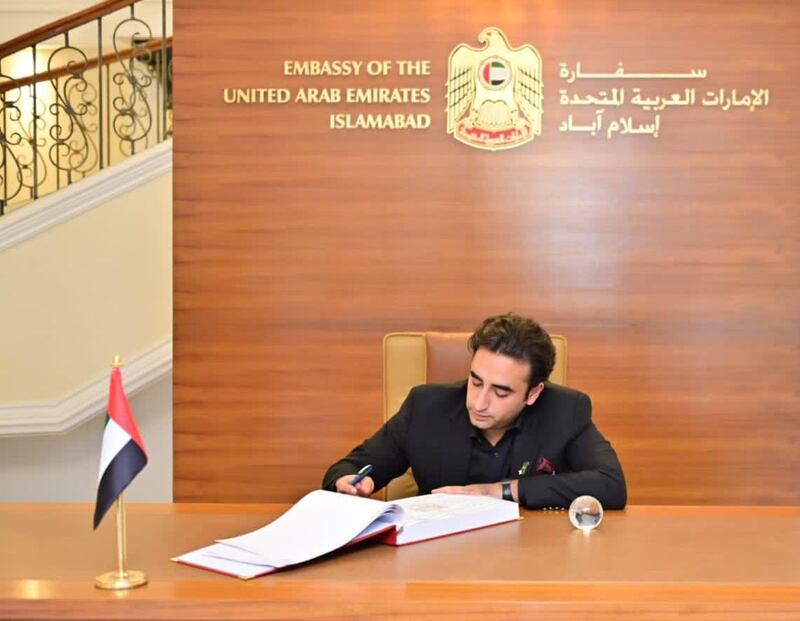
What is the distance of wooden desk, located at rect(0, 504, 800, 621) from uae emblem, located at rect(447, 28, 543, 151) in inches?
78.8

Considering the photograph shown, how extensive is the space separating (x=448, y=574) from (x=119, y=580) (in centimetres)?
56

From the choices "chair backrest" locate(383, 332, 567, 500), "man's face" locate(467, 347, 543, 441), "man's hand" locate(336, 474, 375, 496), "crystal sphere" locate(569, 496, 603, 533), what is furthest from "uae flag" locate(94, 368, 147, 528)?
"chair backrest" locate(383, 332, 567, 500)

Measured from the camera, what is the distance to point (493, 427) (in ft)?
9.46

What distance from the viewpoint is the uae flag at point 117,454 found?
1.73m

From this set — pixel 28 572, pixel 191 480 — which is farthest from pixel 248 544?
pixel 191 480

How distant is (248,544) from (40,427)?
3.24m

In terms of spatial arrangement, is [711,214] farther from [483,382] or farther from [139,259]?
[139,259]

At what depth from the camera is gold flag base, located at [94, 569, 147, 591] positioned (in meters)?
1.71

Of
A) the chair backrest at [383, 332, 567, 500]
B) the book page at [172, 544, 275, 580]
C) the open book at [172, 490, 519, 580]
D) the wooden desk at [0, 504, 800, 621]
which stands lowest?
the wooden desk at [0, 504, 800, 621]

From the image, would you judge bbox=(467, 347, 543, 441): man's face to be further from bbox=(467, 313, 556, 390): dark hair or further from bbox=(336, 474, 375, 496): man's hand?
bbox=(336, 474, 375, 496): man's hand

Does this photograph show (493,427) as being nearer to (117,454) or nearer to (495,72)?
(117,454)

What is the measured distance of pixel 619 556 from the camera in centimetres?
196

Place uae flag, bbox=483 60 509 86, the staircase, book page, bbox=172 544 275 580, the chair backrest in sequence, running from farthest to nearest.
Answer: the staircase < uae flag, bbox=483 60 509 86 < the chair backrest < book page, bbox=172 544 275 580

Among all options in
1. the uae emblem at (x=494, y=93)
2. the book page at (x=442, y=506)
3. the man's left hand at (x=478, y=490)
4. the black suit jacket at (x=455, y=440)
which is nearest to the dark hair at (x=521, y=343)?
the black suit jacket at (x=455, y=440)
